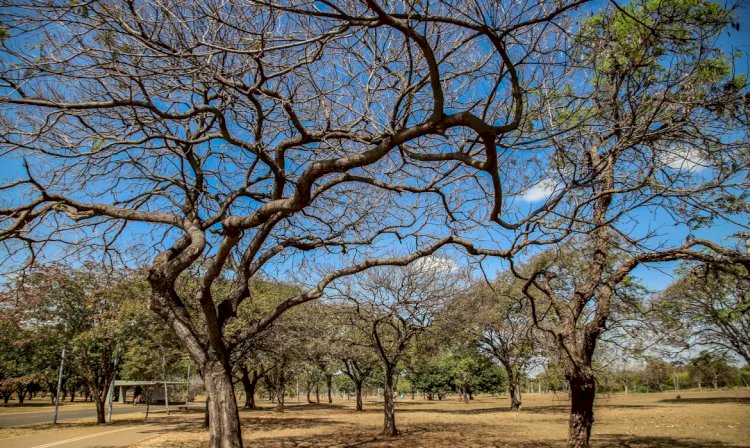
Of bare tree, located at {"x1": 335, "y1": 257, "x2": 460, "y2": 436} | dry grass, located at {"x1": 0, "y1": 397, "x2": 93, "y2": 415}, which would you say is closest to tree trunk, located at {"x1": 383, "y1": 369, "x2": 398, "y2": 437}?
bare tree, located at {"x1": 335, "y1": 257, "x2": 460, "y2": 436}

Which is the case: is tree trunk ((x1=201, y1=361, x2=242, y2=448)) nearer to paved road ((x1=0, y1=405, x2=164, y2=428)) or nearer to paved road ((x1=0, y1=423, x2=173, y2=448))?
paved road ((x1=0, y1=423, x2=173, y2=448))

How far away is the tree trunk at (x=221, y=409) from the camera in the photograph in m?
6.13

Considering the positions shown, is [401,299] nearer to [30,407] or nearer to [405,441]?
[405,441]

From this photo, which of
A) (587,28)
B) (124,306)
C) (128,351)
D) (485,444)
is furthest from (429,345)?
(587,28)

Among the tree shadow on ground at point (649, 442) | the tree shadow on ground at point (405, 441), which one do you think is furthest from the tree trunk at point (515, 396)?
the tree shadow on ground at point (649, 442)

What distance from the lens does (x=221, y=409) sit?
6246 mm

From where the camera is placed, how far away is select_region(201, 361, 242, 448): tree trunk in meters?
6.13

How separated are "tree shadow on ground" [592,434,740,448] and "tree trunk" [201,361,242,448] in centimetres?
915

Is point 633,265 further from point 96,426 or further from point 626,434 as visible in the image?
point 96,426

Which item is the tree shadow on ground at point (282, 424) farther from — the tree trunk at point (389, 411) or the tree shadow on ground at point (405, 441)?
the tree trunk at point (389, 411)

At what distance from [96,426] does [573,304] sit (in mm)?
20846

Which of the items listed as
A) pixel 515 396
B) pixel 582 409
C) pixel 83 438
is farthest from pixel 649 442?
pixel 515 396

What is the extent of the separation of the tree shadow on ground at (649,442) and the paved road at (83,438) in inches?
541

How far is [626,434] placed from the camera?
13.3 m
